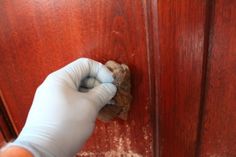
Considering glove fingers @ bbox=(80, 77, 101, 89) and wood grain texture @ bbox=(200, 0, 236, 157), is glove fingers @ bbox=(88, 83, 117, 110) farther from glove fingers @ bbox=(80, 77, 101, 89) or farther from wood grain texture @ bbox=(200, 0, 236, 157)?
wood grain texture @ bbox=(200, 0, 236, 157)

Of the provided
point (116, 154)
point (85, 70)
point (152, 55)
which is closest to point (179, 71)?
point (152, 55)

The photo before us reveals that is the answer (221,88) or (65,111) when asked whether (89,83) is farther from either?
(221,88)

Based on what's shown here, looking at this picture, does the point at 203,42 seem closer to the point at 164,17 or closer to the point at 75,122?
the point at 164,17

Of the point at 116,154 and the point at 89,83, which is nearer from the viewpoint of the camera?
the point at 89,83

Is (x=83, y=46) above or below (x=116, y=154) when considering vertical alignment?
above

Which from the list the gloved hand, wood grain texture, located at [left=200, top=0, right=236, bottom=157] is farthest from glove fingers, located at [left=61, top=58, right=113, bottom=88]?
wood grain texture, located at [left=200, top=0, right=236, bottom=157]
